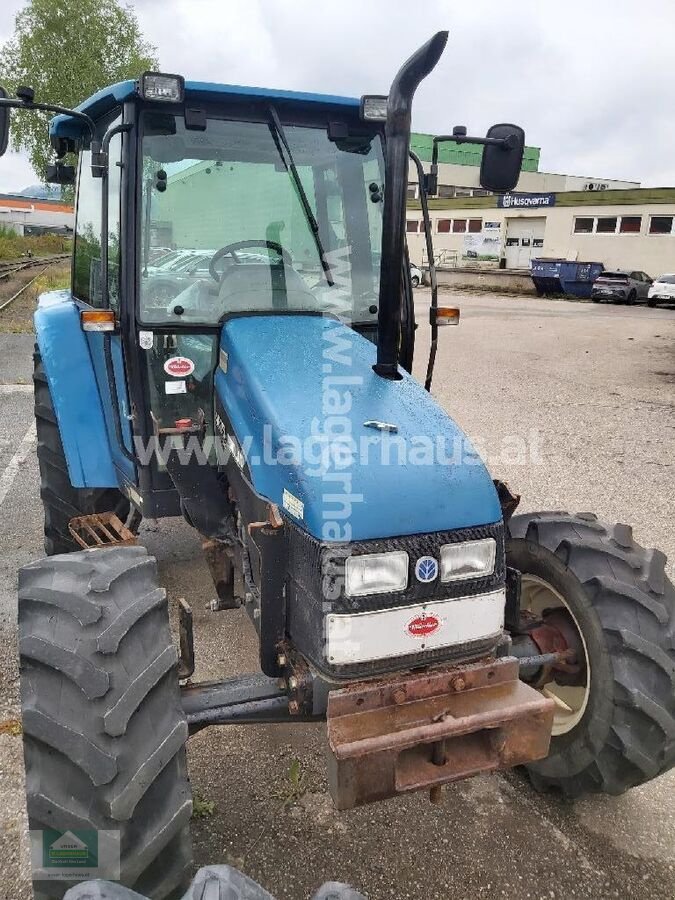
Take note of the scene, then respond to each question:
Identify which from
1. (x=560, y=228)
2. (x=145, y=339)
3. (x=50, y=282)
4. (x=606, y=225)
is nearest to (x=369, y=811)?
(x=145, y=339)

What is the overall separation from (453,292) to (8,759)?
28.4 metres

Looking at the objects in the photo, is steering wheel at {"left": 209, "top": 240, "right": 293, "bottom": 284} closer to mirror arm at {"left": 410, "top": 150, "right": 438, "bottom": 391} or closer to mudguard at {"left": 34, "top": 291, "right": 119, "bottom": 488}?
mirror arm at {"left": 410, "top": 150, "right": 438, "bottom": 391}

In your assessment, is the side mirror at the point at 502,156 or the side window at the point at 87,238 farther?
the side window at the point at 87,238

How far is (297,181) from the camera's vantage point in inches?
A: 121

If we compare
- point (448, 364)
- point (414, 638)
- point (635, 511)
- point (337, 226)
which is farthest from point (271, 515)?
point (448, 364)

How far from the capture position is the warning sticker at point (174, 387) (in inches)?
121

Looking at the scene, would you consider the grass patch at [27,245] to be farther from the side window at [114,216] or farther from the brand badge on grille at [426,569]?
the brand badge on grille at [426,569]

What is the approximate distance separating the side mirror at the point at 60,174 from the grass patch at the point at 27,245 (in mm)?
32326

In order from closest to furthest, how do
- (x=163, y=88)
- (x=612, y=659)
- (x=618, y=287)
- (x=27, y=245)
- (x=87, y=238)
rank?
(x=612, y=659), (x=163, y=88), (x=87, y=238), (x=618, y=287), (x=27, y=245)

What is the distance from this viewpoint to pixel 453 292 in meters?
29.6

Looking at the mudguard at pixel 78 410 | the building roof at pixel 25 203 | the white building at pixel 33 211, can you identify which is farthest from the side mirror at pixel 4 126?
the building roof at pixel 25 203

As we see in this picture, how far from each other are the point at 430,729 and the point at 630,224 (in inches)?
1407

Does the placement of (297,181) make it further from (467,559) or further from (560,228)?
(560,228)

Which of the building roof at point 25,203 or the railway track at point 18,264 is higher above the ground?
the building roof at point 25,203
